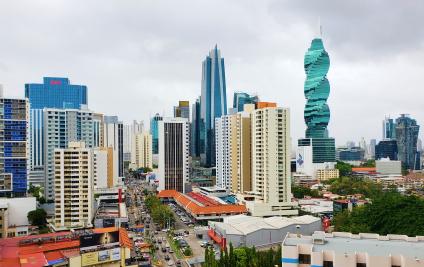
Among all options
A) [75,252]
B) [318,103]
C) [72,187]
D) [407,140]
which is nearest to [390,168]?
[318,103]

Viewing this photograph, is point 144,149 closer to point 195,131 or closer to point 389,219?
point 195,131

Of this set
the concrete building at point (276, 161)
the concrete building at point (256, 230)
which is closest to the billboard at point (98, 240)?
the concrete building at point (256, 230)

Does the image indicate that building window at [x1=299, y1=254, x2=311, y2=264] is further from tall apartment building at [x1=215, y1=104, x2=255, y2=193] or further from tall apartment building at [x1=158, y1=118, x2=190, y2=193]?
tall apartment building at [x1=158, y1=118, x2=190, y2=193]

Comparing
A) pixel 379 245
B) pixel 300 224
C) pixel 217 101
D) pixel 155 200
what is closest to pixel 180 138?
pixel 155 200

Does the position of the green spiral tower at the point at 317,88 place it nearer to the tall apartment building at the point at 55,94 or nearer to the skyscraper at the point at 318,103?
the skyscraper at the point at 318,103

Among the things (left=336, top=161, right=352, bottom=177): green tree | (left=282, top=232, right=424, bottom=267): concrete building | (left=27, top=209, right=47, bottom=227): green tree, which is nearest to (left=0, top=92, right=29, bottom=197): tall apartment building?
(left=27, top=209, right=47, bottom=227): green tree

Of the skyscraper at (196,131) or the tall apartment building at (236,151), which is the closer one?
the tall apartment building at (236,151)
